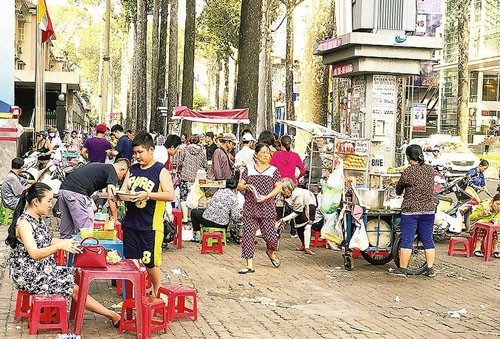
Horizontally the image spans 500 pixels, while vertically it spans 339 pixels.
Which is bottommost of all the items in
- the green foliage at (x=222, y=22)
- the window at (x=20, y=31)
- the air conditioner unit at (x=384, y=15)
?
the air conditioner unit at (x=384, y=15)

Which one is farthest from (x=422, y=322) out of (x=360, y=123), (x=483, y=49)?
(x=483, y=49)

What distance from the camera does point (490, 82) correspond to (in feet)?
190

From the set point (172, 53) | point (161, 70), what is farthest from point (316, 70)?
point (161, 70)

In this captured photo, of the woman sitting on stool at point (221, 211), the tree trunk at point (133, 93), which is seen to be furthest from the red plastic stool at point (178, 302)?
the tree trunk at point (133, 93)

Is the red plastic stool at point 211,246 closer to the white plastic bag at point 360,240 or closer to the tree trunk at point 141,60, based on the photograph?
the white plastic bag at point 360,240

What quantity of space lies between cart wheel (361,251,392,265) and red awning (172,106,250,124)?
8279mm

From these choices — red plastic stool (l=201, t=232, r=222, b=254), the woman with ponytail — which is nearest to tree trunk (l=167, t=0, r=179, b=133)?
red plastic stool (l=201, t=232, r=222, b=254)

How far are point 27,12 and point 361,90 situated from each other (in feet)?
81.1

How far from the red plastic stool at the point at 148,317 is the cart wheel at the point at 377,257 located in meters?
5.08

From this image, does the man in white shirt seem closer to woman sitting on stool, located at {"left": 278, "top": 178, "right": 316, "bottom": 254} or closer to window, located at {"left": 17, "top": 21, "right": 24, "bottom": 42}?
woman sitting on stool, located at {"left": 278, "top": 178, "right": 316, "bottom": 254}

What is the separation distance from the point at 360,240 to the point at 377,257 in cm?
110

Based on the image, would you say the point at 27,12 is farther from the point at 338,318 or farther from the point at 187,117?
the point at 338,318

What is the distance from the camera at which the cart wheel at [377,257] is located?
12.2 meters

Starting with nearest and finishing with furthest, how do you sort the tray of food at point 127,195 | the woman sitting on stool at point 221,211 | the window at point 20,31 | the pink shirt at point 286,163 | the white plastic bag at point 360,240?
the tray of food at point 127,195 < the white plastic bag at point 360,240 < the woman sitting on stool at point 221,211 < the pink shirt at point 286,163 < the window at point 20,31
